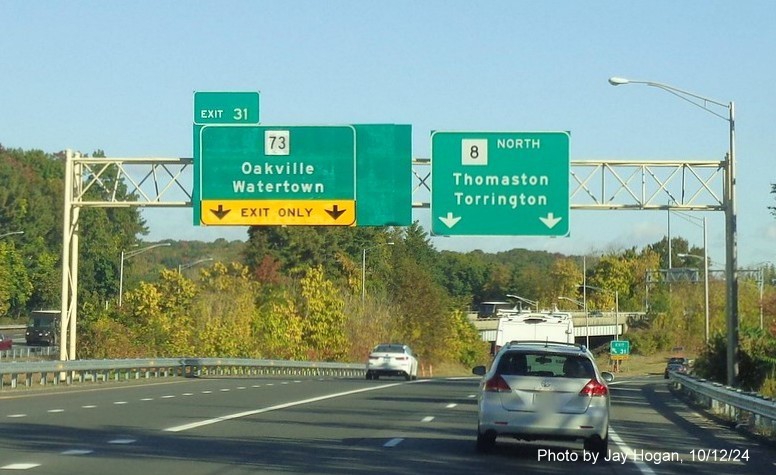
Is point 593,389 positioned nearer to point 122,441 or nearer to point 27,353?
point 122,441

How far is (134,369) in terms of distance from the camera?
144ft

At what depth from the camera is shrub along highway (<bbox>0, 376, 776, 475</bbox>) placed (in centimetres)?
1605

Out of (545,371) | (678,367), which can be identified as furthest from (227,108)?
(678,367)

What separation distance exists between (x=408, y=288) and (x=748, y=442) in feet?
287

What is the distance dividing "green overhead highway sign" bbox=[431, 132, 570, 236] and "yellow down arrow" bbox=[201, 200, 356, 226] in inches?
97.0

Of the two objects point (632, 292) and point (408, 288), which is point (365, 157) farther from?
point (632, 292)

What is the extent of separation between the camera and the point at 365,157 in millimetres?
35906

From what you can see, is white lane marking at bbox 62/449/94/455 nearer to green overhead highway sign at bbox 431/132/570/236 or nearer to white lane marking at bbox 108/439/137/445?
white lane marking at bbox 108/439/137/445

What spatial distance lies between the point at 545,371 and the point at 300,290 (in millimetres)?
74430

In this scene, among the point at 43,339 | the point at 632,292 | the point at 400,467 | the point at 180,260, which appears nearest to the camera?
the point at 400,467

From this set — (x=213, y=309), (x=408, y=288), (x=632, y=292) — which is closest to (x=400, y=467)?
(x=213, y=309)

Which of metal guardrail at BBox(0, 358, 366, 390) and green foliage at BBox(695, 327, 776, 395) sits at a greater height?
green foliage at BBox(695, 327, 776, 395)

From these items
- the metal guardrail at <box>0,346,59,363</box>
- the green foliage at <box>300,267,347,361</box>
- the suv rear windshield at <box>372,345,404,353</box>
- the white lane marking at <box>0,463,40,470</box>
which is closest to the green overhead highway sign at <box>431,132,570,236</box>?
the suv rear windshield at <box>372,345,404,353</box>

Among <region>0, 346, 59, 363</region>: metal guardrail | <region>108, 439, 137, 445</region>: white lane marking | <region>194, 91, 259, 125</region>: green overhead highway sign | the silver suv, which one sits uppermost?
<region>194, 91, 259, 125</region>: green overhead highway sign
